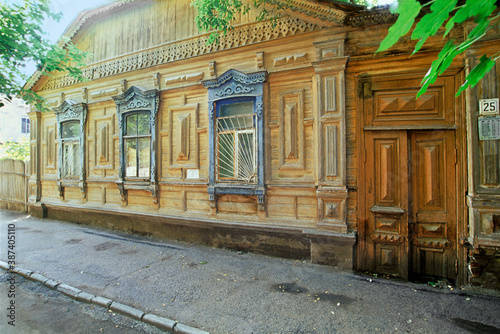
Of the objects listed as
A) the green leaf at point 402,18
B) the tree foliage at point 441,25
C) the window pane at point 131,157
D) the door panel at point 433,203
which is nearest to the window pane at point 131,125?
the window pane at point 131,157

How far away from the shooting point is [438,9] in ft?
3.85

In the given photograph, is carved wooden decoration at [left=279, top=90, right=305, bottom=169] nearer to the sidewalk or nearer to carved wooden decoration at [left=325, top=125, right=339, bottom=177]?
carved wooden decoration at [left=325, top=125, right=339, bottom=177]

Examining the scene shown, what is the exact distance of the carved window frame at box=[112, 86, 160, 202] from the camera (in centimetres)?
728

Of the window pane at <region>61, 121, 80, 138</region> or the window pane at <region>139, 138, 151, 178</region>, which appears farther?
the window pane at <region>61, 121, 80, 138</region>

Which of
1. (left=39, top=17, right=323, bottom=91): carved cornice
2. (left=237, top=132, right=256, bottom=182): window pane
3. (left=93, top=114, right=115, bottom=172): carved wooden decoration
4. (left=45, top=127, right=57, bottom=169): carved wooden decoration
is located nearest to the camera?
(left=39, top=17, right=323, bottom=91): carved cornice

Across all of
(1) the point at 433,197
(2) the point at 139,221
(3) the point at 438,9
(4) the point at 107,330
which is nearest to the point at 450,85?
(1) the point at 433,197

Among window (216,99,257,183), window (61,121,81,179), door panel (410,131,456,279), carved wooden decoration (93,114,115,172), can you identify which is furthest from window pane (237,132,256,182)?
window (61,121,81,179)

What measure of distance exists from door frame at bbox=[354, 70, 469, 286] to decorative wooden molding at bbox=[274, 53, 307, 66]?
46.8 inches

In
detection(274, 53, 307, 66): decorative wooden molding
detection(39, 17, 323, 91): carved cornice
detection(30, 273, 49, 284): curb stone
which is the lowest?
detection(30, 273, 49, 284): curb stone

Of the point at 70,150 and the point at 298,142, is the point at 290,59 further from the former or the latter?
the point at 70,150

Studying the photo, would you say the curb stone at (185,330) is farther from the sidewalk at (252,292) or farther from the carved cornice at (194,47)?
the carved cornice at (194,47)

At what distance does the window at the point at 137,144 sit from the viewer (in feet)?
25.1

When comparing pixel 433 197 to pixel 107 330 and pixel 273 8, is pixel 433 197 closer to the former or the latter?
pixel 273 8

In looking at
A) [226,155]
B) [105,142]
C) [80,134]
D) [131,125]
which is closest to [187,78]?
[226,155]
